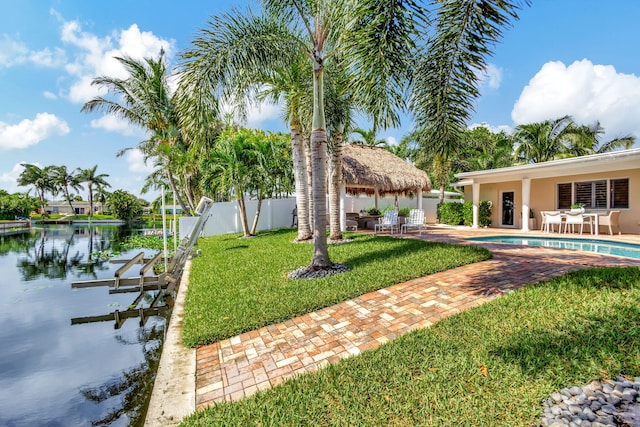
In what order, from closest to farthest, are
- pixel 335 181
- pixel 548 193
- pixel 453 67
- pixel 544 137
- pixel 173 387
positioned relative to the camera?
pixel 173 387 → pixel 453 67 → pixel 335 181 → pixel 548 193 → pixel 544 137

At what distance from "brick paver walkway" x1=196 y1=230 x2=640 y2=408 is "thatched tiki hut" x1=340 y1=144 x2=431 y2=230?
31.7ft

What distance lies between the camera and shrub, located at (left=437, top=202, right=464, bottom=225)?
20.1 metres

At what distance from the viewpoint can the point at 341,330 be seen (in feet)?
14.5

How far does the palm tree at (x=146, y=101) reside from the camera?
20016 millimetres

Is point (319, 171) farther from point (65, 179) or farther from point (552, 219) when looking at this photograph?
point (65, 179)

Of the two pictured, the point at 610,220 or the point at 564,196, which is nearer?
the point at 610,220

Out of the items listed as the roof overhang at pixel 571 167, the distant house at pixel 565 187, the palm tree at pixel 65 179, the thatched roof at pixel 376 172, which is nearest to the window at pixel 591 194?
the distant house at pixel 565 187

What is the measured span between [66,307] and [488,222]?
20.1m

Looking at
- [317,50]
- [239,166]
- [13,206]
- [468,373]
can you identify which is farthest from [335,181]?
[13,206]

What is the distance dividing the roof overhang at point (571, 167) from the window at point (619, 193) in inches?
41.3

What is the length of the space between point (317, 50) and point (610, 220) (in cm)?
1471

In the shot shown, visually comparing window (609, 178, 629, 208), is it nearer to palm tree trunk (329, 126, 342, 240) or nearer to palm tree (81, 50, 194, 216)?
palm tree trunk (329, 126, 342, 240)

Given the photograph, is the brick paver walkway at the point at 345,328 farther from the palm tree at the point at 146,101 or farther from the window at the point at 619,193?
the palm tree at the point at 146,101

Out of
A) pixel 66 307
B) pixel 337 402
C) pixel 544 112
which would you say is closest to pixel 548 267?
pixel 337 402
